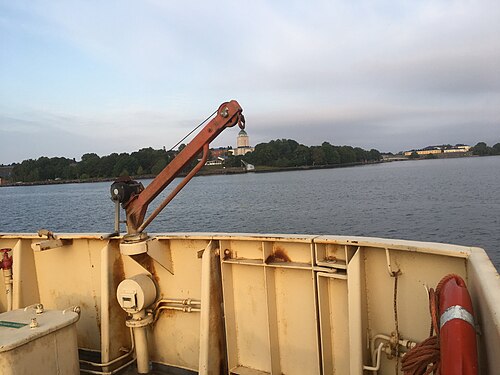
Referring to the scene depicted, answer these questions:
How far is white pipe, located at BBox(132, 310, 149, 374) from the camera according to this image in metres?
4.45

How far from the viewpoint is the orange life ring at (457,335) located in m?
1.66

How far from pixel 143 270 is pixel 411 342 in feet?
9.48

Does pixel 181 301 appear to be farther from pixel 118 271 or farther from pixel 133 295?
pixel 118 271

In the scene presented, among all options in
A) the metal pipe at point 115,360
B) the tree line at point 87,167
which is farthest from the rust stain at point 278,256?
the tree line at point 87,167

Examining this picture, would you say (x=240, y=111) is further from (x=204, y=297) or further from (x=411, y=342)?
(x=411, y=342)

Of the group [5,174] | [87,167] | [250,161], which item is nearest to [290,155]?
[250,161]

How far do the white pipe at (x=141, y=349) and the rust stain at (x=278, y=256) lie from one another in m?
1.53

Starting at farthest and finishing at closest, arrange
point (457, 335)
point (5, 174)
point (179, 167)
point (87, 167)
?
point (5, 174)
point (87, 167)
point (179, 167)
point (457, 335)

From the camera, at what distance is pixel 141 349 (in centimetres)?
447

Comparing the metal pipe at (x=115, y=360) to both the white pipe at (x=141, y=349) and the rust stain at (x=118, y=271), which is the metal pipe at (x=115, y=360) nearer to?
the white pipe at (x=141, y=349)

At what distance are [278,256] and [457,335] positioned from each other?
2.25m

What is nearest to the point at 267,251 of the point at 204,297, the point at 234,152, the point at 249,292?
the point at 249,292

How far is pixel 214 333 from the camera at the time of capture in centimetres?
408

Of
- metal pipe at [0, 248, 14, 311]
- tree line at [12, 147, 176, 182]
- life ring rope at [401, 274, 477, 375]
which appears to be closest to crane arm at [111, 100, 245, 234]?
metal pipe at [0, 248, 14, 311]
